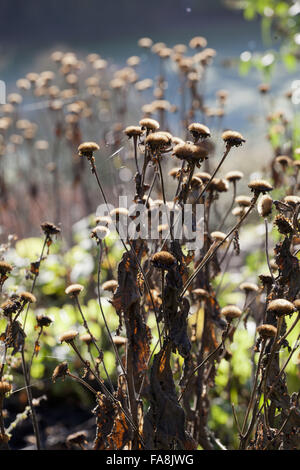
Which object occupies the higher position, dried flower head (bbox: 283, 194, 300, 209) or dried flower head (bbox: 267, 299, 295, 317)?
dried flower head (bbox: 283, 194, 300, 209)

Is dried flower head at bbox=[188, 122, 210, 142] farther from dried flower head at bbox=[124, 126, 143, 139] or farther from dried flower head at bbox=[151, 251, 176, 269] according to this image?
dried flower head at bbox=[151, 251, 176, 269]

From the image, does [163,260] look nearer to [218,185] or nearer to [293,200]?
[293,200]

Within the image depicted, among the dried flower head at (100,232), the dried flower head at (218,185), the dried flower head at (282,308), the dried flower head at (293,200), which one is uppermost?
the dried flower head at (218,185)

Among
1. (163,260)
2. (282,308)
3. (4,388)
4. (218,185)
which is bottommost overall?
(4,388)

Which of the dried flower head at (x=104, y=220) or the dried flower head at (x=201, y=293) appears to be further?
the dried flower head at (x=201, y=293)

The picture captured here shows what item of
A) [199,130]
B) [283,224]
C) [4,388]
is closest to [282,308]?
[283,224]

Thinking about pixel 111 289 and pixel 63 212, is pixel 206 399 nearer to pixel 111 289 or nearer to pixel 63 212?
pixel 111 289

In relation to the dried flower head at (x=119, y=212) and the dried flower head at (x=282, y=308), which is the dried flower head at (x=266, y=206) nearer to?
the dried flower head at (x=282, y=308)

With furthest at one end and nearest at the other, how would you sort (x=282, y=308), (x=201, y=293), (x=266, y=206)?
(x=201, y=293) < (x=266, y=206) < (x=282, y=308)

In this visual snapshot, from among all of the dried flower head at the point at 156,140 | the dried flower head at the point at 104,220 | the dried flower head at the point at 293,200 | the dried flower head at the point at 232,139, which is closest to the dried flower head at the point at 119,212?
the dried flower head at the point at 104,220

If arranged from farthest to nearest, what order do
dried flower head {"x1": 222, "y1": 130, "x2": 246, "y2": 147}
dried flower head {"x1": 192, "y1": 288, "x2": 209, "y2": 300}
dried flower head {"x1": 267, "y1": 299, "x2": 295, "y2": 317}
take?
1. dried flower head {"x1": 192, "y1": 288, "x2": 209, "y2": 300}
2. dried flower head {"x1": 222, "y1": 130, "x2": 246, "y2": 147}
3. dried flower head {"x1": 267, "y1": 299, "x2": 295, "y2": 317}

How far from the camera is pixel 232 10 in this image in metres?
10.4

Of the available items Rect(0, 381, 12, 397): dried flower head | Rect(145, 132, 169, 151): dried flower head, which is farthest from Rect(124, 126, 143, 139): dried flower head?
Rect(0, 381, 12, 397): dried flower head

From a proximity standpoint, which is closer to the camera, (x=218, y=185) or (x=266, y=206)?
(x=266, y=206)
